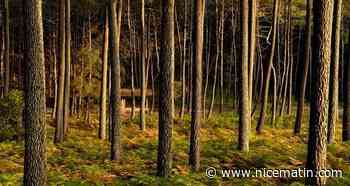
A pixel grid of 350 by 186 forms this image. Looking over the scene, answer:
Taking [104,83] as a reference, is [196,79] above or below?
above

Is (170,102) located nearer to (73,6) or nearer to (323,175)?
(323,175)

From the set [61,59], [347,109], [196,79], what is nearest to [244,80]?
[196,79]

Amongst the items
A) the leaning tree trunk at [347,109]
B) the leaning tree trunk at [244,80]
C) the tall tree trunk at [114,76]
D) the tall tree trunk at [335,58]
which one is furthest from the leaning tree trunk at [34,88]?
the leaning tree trunk at [347,109]

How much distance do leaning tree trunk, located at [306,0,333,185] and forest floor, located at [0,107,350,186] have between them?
95.6 inches

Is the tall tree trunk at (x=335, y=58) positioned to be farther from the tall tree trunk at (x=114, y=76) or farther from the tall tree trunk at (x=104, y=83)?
the tall tree trunk at (x=104, y=83)

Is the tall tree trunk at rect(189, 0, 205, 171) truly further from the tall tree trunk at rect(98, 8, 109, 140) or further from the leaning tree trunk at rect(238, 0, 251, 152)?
the tall tree trunk at rect(98, 8, 109, 140)

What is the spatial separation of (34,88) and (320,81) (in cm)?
668

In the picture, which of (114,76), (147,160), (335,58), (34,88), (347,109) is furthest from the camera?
(347,109)

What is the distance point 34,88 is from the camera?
32.3 ft

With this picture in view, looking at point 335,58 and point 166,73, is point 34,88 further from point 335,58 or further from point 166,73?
point 335,58

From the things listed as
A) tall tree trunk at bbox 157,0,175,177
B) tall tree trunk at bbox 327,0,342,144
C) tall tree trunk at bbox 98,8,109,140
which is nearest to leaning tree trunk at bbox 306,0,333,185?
tall tree trunk at bbox 157,0,175,177

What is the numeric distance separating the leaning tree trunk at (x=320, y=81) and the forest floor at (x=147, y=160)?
2428 mm

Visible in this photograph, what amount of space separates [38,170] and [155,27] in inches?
996

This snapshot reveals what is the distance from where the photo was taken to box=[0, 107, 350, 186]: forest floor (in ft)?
44.4
